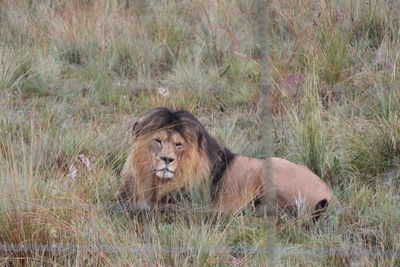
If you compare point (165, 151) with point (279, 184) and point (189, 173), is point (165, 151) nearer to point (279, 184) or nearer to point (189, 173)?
point (189, 173)

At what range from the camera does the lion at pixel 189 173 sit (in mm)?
5191

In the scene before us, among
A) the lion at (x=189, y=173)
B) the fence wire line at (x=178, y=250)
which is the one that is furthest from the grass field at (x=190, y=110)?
the lion at (x=189, y=173)

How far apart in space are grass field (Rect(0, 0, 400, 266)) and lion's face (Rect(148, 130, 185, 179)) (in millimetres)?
271

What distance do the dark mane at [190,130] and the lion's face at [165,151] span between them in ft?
0.14

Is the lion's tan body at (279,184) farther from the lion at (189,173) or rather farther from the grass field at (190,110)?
the grass field at (190,110)

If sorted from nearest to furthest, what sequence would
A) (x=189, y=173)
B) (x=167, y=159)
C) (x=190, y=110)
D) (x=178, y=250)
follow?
(x=178, y=250)
(x=167, y=159)
(x=189, y=173)
(x=190, y=110)

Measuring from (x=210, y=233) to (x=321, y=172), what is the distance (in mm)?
1487

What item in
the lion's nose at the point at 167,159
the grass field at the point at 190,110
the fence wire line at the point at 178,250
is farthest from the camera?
the lion's nose at the point at 167,159

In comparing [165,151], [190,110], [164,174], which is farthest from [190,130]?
[190,110]

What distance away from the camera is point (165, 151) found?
5.18 meters

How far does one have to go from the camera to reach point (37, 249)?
4.04m

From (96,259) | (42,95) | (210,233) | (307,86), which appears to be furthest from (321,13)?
(96,259)

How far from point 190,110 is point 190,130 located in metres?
1.79

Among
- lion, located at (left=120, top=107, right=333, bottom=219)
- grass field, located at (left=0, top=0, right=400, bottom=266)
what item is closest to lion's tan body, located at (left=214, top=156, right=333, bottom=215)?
lion, located at (left=120, top=107, right=333, bottom=219)
